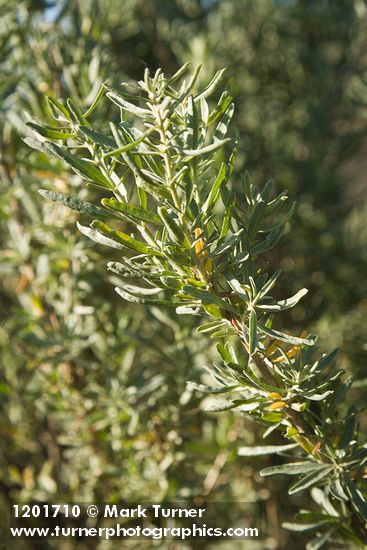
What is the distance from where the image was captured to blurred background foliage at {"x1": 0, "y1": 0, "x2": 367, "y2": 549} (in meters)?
0.57

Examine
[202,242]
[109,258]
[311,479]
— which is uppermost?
[109,258]

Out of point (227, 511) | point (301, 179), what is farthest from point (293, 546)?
point (301, 179)

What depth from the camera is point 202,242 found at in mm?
330

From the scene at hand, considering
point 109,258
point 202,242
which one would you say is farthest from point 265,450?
point 109,258

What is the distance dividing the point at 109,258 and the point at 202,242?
293mm

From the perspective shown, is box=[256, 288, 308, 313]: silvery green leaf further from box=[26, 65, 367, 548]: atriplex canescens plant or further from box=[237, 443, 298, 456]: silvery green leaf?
box=[237, 443, 298, 456]: silvery green leaf

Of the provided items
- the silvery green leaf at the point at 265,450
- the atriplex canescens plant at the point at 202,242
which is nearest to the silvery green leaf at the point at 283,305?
the atriplex canescens plant at the point at 202,242

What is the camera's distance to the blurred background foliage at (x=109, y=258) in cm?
57

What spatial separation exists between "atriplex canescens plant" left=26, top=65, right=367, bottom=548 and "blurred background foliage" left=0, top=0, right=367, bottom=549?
0.07m

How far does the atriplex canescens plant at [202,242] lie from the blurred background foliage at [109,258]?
0.07 meters

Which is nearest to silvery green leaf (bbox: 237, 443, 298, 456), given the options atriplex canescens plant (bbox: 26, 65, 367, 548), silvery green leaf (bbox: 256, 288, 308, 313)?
atriplex canescens plant (bbox: 26, 65, 367, 548)

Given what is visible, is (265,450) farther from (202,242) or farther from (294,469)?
(202,242)

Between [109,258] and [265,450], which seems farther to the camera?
[109,258]

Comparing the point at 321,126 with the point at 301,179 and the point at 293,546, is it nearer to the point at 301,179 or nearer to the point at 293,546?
the point at 301,179
